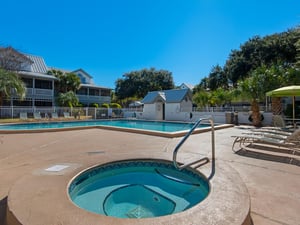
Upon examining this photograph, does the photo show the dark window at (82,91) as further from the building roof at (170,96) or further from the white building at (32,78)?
the building roof at (170,96)

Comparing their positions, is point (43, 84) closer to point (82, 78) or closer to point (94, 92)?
point (82, 78)

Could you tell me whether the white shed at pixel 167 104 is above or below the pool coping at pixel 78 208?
above

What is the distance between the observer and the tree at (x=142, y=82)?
39594mm

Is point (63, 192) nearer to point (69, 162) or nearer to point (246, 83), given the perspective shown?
point (69, 162)

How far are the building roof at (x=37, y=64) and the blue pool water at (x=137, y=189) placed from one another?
1079 inches

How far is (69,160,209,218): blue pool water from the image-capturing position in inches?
120

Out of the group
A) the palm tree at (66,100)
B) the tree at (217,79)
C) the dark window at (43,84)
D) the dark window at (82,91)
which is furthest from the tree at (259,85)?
the dark window at (82,91)

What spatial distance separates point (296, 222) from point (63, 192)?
3220 mm

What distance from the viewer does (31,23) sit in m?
18.2

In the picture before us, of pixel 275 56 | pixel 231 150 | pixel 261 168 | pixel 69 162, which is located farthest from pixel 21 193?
pixel 275 56

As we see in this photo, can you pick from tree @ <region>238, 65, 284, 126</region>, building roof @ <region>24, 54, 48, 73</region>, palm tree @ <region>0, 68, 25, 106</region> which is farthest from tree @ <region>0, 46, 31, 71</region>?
tree @ <region>238, 65, 284, 126</region>

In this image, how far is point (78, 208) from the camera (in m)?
2.31

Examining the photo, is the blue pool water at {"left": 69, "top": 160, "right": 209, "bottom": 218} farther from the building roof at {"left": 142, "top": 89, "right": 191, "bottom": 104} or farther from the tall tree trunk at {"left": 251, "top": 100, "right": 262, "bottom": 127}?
the building roof at {"left": 142, "top": 89, "right": 191, "bottom": 104}

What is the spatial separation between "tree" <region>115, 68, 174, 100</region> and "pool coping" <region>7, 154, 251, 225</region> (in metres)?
36.7
